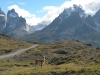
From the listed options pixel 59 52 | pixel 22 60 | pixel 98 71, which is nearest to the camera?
pixel 98 71

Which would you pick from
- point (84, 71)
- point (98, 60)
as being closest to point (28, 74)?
point (84, 71)

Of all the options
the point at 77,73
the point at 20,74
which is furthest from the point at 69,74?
the point at 20,74

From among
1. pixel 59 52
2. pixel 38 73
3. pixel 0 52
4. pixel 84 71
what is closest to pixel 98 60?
pixel 84 71

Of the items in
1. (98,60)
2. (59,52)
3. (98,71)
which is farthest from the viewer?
(59,52)

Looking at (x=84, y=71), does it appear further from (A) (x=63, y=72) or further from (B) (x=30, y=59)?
(B) (x=30, y=59)

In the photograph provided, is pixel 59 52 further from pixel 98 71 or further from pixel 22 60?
pixel 98 71

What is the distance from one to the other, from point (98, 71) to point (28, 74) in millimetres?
12527

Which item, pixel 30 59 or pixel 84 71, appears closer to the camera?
pixel 84 71

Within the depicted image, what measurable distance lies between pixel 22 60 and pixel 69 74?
64.5 metres

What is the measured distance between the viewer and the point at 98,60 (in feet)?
195

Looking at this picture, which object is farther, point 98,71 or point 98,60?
point 98,60

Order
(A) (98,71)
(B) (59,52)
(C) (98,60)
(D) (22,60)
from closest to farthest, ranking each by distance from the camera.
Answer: (A) (98,71), (C) (98,60), (D) (22,60), (B) (59,52)

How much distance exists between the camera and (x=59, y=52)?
138000 millimetres

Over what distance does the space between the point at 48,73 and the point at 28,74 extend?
3.64 metres
